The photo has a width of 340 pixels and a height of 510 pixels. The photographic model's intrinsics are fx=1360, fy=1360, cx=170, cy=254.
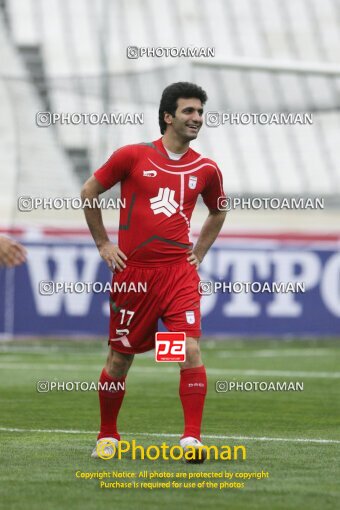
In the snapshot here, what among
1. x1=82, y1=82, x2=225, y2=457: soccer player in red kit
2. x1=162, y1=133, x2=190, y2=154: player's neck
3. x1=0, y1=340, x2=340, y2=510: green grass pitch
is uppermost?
x1=162, y1=133, x2=190, y2=154: player's neck

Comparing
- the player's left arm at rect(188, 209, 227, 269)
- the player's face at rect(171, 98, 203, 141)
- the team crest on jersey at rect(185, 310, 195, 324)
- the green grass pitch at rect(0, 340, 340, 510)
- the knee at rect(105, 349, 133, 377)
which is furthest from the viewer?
the player's left arm at rect(188, 209, 227, 269)

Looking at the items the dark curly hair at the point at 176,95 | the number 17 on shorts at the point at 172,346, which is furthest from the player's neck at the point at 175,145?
the number 17 on shorts at the point at 172,346

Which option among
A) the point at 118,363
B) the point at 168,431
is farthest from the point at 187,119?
the point at 168,431

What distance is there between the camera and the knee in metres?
8.36

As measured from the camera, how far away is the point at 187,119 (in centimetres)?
823

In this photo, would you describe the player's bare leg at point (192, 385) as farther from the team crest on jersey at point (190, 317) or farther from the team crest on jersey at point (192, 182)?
the team crest on jersey at point (192, 182)

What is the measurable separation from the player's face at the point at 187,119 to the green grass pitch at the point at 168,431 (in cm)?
197

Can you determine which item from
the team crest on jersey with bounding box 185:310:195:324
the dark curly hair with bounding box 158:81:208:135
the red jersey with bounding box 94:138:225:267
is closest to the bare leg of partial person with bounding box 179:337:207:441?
the team crest on jersey with bounding box 185:310:195:324

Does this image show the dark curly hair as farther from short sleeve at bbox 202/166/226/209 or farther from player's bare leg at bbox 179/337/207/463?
player's bare leg at bbox 179/337/207/463

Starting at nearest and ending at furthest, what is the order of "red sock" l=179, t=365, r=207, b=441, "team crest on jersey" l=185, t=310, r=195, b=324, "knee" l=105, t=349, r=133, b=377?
"red sock" l=179, t=365, r=207, b=441 < "team crest on jersey" l=185, t=310, r=195, b=324 < "knee" l=105, t=349, r=133, b=377

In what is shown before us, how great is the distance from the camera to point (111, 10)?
3525 cm

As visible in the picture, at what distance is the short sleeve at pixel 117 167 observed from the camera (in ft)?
26.9

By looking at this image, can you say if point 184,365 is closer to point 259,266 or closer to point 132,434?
point 132,434

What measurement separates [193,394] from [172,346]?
1.02 ft
